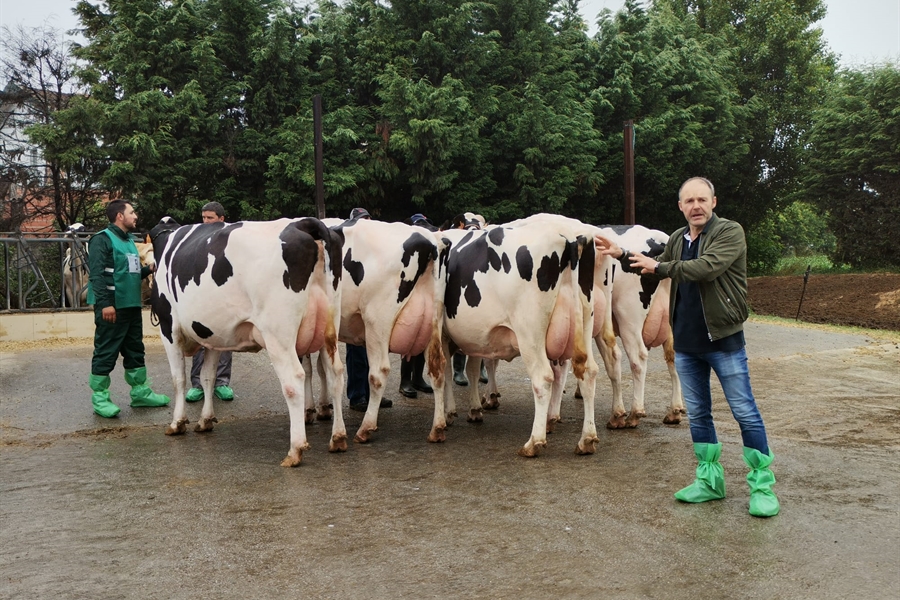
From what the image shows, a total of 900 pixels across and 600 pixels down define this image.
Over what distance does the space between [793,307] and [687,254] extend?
Answer: 1799 cm

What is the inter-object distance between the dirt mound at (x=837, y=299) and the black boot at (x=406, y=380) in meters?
11.7

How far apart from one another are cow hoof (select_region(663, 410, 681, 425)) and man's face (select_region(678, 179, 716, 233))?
3.01 metres

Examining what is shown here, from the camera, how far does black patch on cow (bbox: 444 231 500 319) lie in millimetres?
7343

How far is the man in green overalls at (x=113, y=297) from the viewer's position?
8.74m

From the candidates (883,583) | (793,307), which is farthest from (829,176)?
(883,583)

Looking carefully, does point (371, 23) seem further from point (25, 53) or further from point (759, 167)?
point (759, 167)

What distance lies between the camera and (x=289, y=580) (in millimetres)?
4301

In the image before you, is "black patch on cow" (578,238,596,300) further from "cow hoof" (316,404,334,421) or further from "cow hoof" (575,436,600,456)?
"cow hoof" (316,404,334,421)

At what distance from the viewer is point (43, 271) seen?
15.8 m

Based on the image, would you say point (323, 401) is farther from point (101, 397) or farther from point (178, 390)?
point (101, 397)

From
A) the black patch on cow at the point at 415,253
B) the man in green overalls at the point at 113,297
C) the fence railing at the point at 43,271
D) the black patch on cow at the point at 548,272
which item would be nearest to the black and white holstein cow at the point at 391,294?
the black patch on cow at the point at 415,253

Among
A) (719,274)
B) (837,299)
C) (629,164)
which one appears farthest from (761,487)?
(837,299)

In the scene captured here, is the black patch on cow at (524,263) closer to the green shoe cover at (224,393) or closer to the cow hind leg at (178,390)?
the cow hind leg at (178,390)

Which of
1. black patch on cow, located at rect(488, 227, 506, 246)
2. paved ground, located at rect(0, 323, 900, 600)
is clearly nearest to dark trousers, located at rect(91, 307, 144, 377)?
paved ground, located at rect(0, 323, 900, 600)
